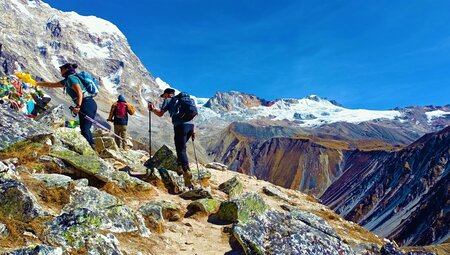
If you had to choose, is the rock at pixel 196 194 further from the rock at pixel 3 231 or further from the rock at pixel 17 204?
the rock at pixel 3 231

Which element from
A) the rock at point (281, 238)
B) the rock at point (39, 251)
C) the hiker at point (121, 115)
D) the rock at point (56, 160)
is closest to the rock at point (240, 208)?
the rock at point (281, 238)

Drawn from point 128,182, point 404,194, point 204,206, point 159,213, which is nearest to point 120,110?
point 128,182

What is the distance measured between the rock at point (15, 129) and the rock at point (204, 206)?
433cm

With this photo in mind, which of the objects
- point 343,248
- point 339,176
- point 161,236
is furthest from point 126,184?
point 339,176

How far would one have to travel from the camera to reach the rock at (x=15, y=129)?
12.0 m

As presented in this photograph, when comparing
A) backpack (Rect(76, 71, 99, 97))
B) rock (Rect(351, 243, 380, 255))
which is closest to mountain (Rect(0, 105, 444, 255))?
rock (Rect(351, 243, 380, 255))

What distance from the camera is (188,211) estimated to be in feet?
36.3

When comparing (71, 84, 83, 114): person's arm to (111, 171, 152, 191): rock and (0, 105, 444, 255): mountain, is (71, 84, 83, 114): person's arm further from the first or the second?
(111, 171, 152, 191): rock

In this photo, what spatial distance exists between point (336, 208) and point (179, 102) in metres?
133

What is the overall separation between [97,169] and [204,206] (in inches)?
104

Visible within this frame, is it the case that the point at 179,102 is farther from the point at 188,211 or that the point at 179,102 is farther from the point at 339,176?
the point at 339,176

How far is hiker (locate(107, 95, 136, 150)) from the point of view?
57.7 feet

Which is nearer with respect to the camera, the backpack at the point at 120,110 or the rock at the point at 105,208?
the rock at the point at 105,208

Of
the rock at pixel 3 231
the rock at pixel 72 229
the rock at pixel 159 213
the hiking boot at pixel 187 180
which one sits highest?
the hiking boot at pixel 187 180
